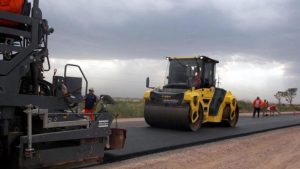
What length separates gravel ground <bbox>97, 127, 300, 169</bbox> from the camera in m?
7.71

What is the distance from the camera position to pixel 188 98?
12820 mm

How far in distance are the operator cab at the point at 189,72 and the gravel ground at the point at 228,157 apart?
2.99 m

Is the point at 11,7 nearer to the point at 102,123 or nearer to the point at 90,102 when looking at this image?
the point at 102,123

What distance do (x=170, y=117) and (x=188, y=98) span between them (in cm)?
79

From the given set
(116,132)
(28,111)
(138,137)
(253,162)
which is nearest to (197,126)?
(138,137)

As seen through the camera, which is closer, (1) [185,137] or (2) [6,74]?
(2) [6,74]

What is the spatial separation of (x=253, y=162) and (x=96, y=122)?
327 centimetres

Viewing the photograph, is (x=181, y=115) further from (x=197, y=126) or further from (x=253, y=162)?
(x=253, y=162)

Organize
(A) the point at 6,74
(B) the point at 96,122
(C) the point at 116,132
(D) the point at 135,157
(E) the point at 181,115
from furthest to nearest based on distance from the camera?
(E) the point at 181,115 → (D) the point at 135,157 → (C) the point at 116,132 → (B) the point at 96,122 → (A) the point at 6,74

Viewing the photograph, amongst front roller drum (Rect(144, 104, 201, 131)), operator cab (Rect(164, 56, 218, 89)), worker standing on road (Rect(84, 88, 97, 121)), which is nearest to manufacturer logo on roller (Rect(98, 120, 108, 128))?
worker standing on road (Rect(84, 88, 97, 121))

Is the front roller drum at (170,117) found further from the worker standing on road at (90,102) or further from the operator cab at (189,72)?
the worker standing on road at (90,102)

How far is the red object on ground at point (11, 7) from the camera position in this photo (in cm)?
581

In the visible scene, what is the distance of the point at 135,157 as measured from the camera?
8.09m

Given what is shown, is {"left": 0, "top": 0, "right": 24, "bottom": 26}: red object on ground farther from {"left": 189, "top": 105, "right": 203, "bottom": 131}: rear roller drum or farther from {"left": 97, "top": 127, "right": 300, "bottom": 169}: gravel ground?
{"left": 189, "top": 105, "right": 203, "bottom": 131}: rear roller drum
